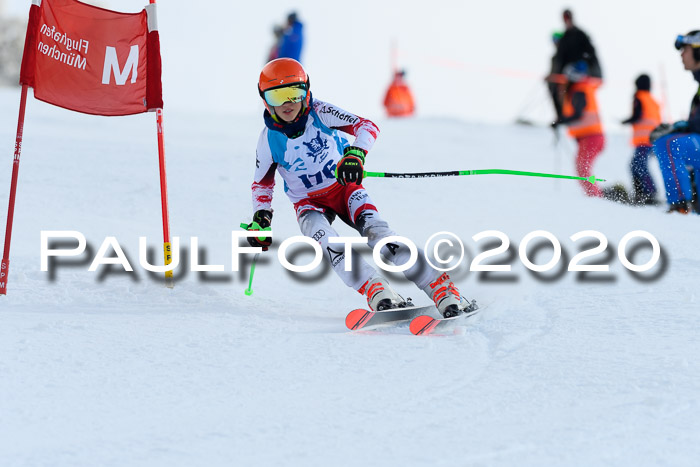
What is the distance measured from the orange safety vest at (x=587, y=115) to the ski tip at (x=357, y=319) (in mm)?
6819

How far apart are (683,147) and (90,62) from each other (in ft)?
17.5

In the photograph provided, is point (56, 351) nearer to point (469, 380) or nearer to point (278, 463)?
point (278, 463)

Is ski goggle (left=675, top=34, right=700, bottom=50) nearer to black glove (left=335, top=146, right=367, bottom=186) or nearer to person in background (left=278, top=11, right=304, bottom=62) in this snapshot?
black glove (left=335, top=146, right=367, bottom=186)

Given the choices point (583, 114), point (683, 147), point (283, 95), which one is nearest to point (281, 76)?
point (283, 95)

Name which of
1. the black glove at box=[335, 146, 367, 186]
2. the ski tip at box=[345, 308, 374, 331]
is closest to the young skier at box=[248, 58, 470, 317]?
the black glove at box=[335, 146, 367, 186]

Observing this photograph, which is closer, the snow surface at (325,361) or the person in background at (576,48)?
the snow surface at (325,361)

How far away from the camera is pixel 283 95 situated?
164 inches

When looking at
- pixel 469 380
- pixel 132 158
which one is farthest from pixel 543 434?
pixel 132 158

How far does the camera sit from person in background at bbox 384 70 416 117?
61.5 feet

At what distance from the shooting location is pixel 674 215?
7094 mm

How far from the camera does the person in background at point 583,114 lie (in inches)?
382

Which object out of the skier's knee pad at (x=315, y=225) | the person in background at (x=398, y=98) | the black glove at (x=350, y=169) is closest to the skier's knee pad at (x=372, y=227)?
the skier's knee pad at (x=315, y=225)

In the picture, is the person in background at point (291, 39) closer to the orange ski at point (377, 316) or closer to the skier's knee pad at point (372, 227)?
the skier's knee pad at point (372, 227)

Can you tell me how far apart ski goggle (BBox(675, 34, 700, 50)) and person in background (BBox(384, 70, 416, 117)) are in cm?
1215
